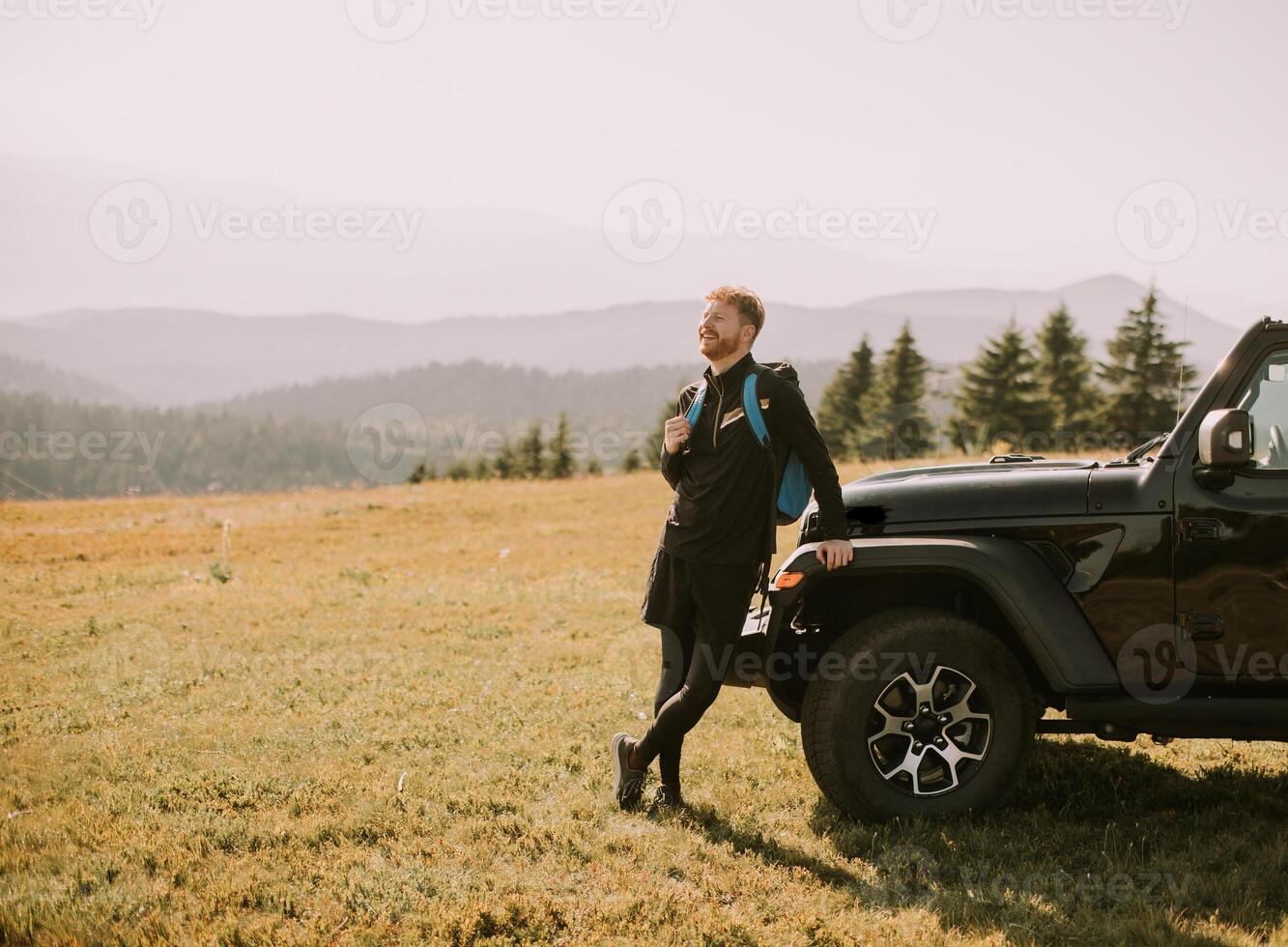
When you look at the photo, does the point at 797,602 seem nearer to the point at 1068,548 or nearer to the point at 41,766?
the point at 1068,548

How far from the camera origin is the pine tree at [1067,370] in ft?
154

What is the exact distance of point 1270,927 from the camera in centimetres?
365

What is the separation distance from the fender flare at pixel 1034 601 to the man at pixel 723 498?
0.48 metres

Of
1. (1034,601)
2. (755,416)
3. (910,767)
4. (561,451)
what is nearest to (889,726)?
(910,767)

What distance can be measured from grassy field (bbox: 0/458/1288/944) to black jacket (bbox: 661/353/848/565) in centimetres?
151

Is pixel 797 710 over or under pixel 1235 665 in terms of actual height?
under

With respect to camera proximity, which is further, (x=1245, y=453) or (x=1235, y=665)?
(x=1235, y=665)

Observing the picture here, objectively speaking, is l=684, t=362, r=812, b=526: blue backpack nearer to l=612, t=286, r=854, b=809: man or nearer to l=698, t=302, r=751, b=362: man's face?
l=612, t=286, r=854, b=809: man

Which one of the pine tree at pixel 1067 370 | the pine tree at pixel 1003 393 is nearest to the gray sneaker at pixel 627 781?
the pine tree at pixel 1003 393

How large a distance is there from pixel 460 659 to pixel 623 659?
1.53 metres

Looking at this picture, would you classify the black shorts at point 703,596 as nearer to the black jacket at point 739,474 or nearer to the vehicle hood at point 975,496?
A: the black jacket at point 739,474

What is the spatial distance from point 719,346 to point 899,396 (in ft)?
157

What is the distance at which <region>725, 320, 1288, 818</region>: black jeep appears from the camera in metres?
4.19

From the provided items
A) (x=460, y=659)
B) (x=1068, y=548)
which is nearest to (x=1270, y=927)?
(x=1068, y=548)
